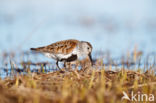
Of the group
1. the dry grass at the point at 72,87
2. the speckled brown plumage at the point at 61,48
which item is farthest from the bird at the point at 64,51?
the dry grass at the point at 72,87

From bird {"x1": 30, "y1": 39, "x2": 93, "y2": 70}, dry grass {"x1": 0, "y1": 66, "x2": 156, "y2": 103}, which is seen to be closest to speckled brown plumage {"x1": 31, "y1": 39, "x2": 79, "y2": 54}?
bird {"x1": 30, "y1": 39, "x2": 93, "y2": 70}

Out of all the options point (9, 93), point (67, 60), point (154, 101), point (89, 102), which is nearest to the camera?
point (89, 102)

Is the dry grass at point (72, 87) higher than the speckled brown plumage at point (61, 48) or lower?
lower

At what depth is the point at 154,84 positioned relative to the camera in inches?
243

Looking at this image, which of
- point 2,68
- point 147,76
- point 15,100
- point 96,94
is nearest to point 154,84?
point 147,76

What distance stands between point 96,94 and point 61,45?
450 cm

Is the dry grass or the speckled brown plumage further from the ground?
the speckled brown plumage

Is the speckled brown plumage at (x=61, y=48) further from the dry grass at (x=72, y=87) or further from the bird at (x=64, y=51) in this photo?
the dry grass at (x=72, y=87)

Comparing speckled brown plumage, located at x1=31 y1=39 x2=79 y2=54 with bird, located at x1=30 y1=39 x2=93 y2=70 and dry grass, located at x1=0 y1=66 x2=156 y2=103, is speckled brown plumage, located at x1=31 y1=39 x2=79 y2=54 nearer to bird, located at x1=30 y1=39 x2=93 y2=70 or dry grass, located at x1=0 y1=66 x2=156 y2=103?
bird, located at x1=30 y1=39 x2=93 y2=70

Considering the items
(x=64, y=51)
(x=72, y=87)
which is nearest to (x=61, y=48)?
(x=64, y=51)

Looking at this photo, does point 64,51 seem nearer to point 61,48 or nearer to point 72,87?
point 61,48

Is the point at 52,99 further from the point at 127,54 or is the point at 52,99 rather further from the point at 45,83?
the point at 127,54

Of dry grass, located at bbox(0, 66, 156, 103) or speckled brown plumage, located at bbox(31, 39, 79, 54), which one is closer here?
dry grass, located at bbox(0, 66, 156, 103)

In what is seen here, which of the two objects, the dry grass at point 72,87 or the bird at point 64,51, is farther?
the bird at point 64,51
